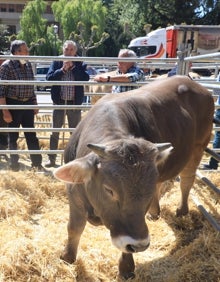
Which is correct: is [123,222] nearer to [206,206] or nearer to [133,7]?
[206,206]

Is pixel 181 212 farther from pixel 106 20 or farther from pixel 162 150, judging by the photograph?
→ pixel 106 20

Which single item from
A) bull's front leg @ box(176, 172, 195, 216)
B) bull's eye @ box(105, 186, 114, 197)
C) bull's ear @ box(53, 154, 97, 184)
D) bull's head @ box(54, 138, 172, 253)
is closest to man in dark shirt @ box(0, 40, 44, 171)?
bull's front leg @ box(176, 172, 195, 216)

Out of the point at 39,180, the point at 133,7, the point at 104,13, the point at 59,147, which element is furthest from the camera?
the point at 104,13

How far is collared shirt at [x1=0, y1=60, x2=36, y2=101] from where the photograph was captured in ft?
19.1

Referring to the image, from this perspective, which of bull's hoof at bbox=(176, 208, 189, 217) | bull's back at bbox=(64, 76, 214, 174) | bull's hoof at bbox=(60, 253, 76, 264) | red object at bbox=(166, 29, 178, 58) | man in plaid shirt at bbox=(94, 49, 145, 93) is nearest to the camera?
bull's back at bbox=(64, 76, 214, 174)

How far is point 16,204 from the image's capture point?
476 cm

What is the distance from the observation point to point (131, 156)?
103 inches

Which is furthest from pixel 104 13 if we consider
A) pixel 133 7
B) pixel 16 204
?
pixel 16 204

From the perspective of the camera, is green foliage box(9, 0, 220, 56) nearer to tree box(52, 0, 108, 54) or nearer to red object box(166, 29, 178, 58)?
tree box(52, 0, 108, 54)

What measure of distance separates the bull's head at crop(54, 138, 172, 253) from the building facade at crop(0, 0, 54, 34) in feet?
195

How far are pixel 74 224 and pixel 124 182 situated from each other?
1.18 meters

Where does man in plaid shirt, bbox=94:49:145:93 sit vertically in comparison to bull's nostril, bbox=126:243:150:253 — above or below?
above

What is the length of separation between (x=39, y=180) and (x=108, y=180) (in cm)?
306

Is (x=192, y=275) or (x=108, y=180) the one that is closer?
(x=108, y=180)
